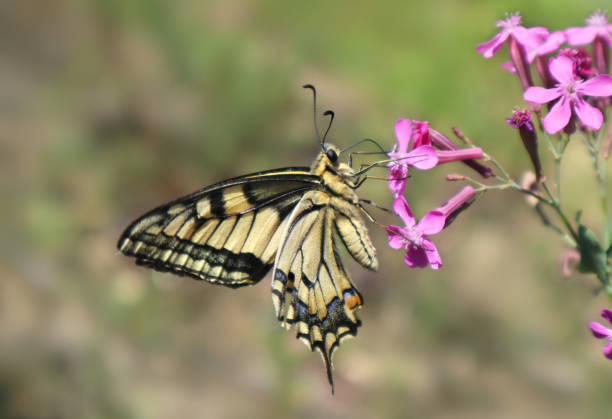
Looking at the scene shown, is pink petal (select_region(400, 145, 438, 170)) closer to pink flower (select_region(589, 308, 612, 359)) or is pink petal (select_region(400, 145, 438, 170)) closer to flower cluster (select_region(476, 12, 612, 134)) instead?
flower cluster (select_region(476, 12, 612, 134))

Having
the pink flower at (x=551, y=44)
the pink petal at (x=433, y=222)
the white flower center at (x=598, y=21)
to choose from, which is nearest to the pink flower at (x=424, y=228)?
the pink petal at (x=433, y=222)

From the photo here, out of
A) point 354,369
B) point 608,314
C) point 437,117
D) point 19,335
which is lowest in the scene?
point 608,314

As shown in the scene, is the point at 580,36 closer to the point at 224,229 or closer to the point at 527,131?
the point at 527,131

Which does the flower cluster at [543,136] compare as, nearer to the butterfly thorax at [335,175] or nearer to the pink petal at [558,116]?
the pink petal at [558,116]

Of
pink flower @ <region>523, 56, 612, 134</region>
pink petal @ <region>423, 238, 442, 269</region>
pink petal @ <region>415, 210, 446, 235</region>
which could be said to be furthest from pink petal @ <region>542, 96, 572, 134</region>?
pink petal @ <region>423, 238, 442, 269</region>

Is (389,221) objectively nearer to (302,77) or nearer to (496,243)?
(496,243)

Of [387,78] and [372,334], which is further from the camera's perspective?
[387,78]

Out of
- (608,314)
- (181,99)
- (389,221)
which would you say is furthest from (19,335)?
(608,314)
